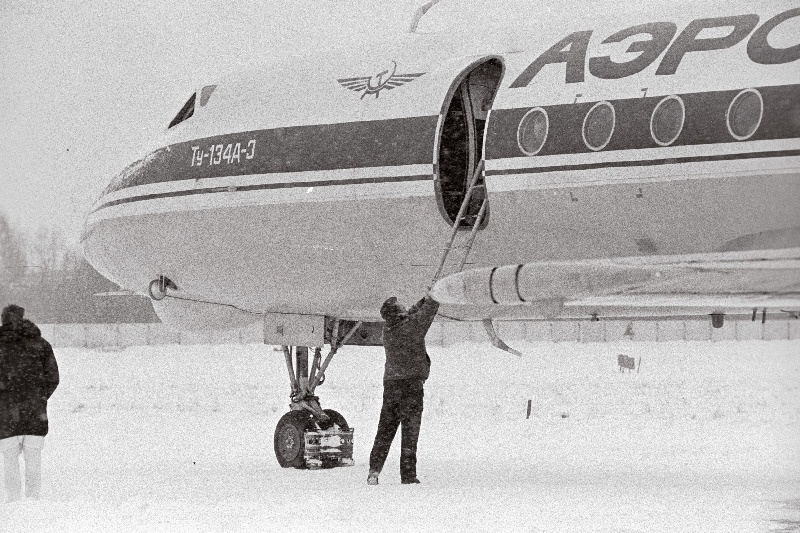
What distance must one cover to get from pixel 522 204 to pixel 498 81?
5.43ft

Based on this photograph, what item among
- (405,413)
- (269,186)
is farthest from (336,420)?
(405,413)

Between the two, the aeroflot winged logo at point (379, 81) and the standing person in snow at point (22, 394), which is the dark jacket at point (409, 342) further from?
the standing person in snow at point (22, 394)

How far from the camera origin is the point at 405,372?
12.2 m

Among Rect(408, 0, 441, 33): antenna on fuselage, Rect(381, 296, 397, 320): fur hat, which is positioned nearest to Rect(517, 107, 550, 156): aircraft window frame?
Rect(381, 296, 397, 320): fur hat

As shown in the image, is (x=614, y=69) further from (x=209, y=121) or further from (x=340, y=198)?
(x=209, y=121)

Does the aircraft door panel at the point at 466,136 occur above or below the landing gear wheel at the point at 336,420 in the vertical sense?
above

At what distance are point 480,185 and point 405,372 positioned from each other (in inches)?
70.7

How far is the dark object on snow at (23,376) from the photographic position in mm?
11117

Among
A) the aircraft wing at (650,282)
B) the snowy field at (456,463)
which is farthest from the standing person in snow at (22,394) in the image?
the aircraft wing at (650,282)

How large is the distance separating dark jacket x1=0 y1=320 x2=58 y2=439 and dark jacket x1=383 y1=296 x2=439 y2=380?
2.90 m

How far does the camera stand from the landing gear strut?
48.2 feet

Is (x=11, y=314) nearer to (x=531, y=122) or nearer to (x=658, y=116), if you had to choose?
(x=531, y=122)

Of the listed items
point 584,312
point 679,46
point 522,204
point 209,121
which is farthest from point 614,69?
point 209,121

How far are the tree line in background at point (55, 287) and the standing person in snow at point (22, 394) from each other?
301 inches
